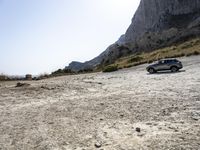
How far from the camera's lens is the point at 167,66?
4634 centimetres

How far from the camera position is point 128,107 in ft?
62.7

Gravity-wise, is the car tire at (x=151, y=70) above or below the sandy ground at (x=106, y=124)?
above

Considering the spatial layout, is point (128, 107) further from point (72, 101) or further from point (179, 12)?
point (179, 12)

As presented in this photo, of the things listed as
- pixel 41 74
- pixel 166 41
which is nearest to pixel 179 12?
pixel 166 41

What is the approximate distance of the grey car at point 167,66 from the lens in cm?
4509

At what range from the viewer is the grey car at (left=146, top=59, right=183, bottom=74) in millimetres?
45091

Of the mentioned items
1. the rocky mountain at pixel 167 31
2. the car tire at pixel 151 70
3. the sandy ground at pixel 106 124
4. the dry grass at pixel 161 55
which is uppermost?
the rocky mountain at pixel 167 31

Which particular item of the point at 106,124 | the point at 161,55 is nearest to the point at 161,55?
the point at 161,55

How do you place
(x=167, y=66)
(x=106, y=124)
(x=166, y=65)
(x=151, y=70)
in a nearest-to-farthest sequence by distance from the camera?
(x=106, y=124) < (x=167, y=66) < (x=166, y=65) < (x=151, y=70)

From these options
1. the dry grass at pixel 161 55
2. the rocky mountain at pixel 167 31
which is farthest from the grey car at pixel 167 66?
the rocky mountain at pixel 167 31

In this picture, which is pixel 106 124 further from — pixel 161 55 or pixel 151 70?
pixel 161 55

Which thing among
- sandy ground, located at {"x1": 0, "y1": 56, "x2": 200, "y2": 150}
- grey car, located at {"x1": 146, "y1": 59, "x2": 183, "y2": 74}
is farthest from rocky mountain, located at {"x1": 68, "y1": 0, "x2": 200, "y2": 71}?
sandy ground, located at {"x1": 0, "y1": 56, "x2": 200, "y2": 150}

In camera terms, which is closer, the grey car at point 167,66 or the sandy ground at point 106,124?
the sandy ground at point 106,124

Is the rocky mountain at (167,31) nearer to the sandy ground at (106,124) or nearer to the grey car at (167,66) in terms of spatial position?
the grey car at (167,66)
